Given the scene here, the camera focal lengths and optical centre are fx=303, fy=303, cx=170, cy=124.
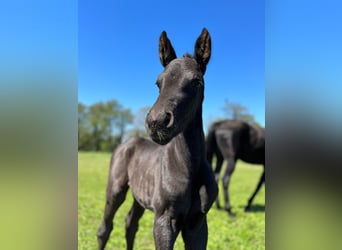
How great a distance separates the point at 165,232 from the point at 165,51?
0.95m

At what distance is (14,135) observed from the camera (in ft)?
3.86

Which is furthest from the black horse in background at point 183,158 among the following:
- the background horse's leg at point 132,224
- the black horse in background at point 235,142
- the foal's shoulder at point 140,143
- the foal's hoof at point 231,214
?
the black horse in background at point 235,142

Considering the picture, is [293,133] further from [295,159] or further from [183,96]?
[183,96]

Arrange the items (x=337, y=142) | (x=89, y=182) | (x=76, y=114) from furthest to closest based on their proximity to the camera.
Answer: (x=89, y=182), (x=76, y=114), (x=337, y=142)

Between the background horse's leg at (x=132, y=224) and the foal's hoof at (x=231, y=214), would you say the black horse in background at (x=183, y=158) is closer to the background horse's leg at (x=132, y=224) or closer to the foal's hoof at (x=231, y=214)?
the background horse's leg at (x=132, y=224)

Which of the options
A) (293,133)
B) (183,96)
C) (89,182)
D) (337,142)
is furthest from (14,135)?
(89,182)

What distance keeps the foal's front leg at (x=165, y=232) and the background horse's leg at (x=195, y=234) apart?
113 millimetres

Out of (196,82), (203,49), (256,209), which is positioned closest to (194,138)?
(196,82)

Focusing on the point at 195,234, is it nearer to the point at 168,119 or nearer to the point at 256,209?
the point at 168,119

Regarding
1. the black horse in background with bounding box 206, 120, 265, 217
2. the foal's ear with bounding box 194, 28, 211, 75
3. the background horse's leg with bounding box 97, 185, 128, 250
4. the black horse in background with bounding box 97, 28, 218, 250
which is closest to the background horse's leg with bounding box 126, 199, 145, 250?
the background horse's leg with bounding box 97, 185, 128, 250

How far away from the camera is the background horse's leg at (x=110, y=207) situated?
252cm

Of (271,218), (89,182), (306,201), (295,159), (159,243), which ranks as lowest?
(89,182)

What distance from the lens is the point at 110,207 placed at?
258cm

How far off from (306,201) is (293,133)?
248 millimetres
